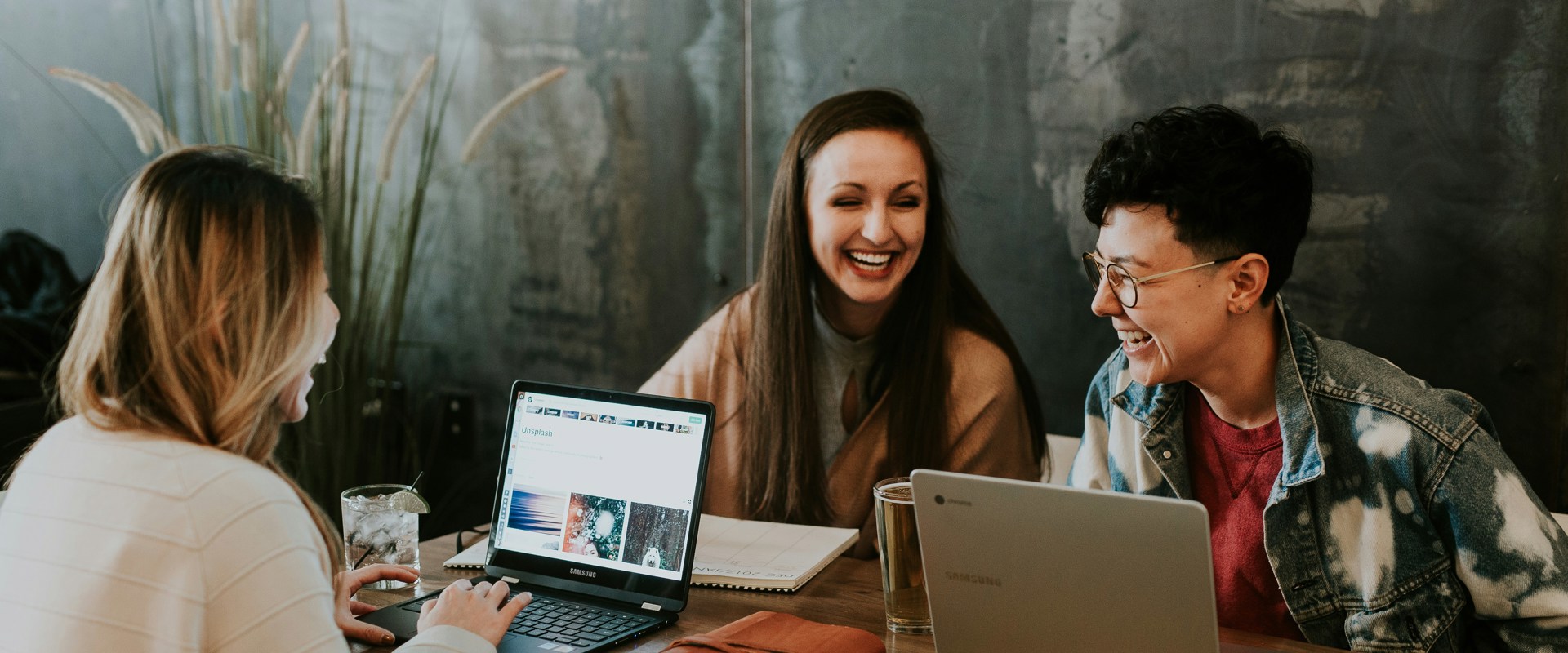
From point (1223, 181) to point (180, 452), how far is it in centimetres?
127

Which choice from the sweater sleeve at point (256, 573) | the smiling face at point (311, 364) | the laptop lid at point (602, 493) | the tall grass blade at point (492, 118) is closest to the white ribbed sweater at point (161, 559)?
the sweater sleeve at point (256, 573)

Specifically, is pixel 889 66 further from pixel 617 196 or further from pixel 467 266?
pixel 467 266

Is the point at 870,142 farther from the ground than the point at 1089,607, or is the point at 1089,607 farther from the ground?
the point at 870,142

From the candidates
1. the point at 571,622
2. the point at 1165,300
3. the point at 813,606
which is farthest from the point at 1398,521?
the point at 571,622

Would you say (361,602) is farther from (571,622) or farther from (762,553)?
(762,553)

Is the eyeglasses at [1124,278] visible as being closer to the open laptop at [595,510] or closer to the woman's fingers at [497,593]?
the open laptop at [595,510]

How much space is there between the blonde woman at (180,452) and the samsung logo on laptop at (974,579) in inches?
23.3

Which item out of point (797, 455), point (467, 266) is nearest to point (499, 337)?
point (467, 266)

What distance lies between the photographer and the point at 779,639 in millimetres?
1317

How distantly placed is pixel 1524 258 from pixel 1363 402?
2.65ft

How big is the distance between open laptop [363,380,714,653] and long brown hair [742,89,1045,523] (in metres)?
0.58

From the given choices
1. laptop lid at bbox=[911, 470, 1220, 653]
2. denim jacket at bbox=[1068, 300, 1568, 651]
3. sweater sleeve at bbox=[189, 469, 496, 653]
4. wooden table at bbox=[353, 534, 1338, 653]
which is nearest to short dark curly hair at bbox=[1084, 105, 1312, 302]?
denim jacket at bbox=[1068, 300, 1568, 651]

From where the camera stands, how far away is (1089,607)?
1.12m

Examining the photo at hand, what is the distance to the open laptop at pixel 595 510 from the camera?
4.82 feet
